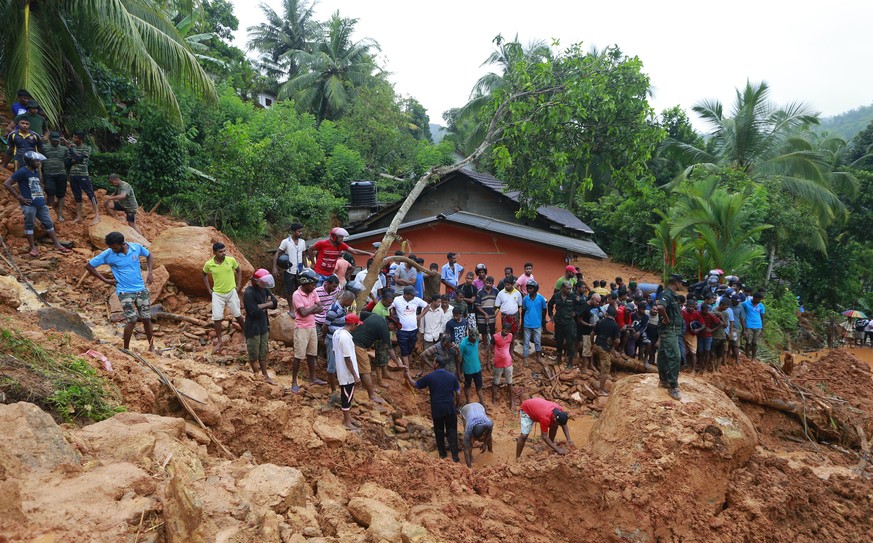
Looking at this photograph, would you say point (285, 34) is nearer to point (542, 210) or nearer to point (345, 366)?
point (542, 210)

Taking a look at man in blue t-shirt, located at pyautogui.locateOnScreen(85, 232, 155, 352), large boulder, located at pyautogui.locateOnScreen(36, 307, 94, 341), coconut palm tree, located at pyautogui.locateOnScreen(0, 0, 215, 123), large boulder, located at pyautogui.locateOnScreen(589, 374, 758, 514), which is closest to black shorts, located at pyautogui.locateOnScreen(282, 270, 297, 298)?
man in blue t-shirt, located at pyautogui.locateOnScreen(85, 232, 155, 352)

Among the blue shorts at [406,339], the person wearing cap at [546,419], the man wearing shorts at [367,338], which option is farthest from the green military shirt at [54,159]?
the person wearing cap at [546,419]

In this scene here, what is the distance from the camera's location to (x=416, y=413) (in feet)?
27.9

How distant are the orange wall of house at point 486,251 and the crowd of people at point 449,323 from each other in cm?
290

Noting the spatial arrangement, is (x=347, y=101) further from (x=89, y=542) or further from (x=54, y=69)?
(x=89, y=542)

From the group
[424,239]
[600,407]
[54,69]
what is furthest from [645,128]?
[54,69]

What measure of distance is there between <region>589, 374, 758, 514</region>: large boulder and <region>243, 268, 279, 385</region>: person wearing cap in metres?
4.68

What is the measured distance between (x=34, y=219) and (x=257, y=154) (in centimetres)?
551

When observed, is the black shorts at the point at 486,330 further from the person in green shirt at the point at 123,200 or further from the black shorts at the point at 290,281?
the person in green shirt at the point at 123,200

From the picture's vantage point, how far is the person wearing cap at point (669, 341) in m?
7.22

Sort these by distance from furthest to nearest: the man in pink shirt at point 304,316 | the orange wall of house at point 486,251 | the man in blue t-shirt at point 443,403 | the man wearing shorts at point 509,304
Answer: the orange wall of house at point 486,251 < the man wearing shorts at point 509,304 < the man in pink shirt at point 304,316 < the man in blue t-shirt at point 443,403

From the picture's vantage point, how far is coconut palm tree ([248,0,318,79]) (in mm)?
32281

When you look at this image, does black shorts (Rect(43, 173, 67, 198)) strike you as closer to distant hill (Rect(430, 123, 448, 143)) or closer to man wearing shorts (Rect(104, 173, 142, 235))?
man wearing shorts (Rect(104, 173, 142, 235))

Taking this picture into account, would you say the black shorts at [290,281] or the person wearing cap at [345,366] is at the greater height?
the black shorts at [290,281]
